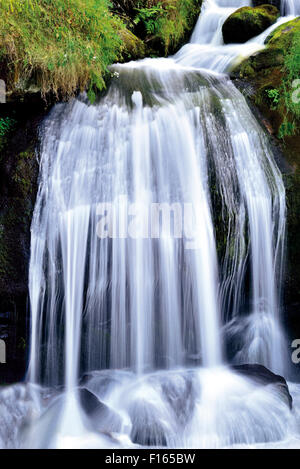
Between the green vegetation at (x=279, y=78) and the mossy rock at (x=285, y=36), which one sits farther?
the mossy rock at (x=285, y=36)

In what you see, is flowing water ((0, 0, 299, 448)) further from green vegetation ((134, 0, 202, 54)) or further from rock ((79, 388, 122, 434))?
green vegetation ((134, 0, 202, 54))

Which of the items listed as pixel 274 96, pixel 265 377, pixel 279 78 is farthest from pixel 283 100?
pixel 265 377

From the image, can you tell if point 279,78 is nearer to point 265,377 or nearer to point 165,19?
point 165,19

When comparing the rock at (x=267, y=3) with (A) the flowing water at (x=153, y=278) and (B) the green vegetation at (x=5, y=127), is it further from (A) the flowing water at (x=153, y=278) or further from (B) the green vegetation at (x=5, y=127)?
(B) the green vegetation at (x=5, y=127)

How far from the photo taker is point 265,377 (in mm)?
3785

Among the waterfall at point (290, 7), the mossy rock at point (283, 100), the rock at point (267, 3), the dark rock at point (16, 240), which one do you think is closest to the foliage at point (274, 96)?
the mossy rock at point (283, 100)

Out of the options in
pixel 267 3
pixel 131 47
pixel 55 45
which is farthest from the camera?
pixel 267 3

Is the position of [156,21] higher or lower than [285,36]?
higher

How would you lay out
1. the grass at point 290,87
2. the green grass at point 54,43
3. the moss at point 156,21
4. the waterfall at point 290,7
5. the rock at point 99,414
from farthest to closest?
1. the waterfall at point 290,7
2. the moss at point 156,21
3. the grass at point 290,87
4. the green grass at point 54,43
5. the rock at point 99,414

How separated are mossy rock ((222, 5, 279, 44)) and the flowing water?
9.38 feet

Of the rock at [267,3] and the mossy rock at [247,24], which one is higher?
the rock at [267,3]

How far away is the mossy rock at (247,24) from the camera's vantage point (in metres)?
6.49

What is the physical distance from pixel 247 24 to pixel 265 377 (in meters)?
5.48

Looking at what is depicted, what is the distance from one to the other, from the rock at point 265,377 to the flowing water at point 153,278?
5cm
